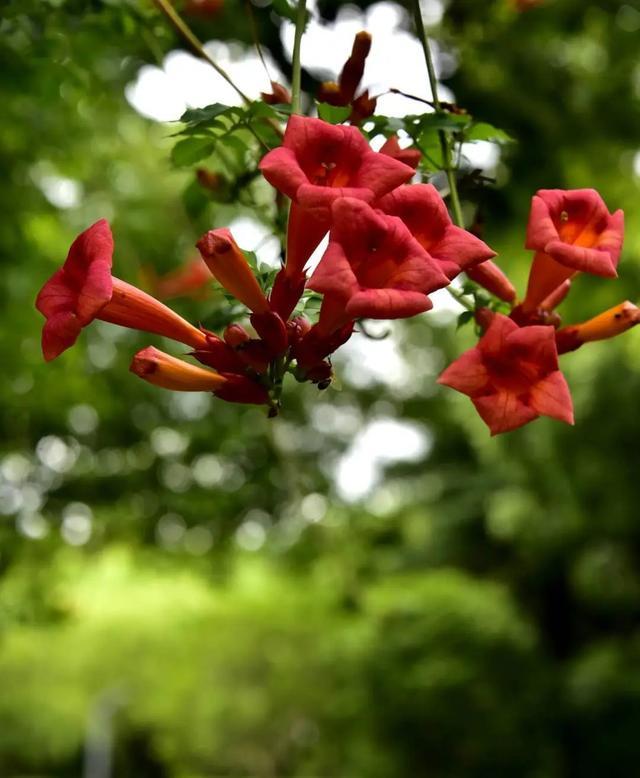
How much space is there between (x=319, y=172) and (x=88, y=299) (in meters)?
0.28

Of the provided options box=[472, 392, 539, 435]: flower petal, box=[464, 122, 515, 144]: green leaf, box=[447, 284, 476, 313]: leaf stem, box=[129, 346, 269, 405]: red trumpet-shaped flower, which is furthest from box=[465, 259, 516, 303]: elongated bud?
box=[129, 346, 269, 405]: red trumpet-shaped flower

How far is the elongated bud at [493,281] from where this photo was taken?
1314mm

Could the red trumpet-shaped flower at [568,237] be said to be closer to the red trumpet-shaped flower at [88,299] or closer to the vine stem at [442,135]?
the vine stem at [442,135]

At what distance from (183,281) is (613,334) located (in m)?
3.49

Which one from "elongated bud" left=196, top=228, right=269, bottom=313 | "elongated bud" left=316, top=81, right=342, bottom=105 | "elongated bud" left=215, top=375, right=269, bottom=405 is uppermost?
"elongated bud" left=316, top=81, right=342, bottom=105

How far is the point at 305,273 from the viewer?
1.12 m

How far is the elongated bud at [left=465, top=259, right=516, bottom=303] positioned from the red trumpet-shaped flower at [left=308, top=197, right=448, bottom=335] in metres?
0.36

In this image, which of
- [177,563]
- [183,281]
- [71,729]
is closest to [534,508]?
[177,563]

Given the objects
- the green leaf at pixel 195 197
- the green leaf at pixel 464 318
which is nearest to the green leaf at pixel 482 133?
the green leaf at pixel 464 318

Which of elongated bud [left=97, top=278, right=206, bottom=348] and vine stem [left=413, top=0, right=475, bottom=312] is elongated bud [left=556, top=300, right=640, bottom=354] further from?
elongated bud [left=97, top=278, right=206, bottom=348]

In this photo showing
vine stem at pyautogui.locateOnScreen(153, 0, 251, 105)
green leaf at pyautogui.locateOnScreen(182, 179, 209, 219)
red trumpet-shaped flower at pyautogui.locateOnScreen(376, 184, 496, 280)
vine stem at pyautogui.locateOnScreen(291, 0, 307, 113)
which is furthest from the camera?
green leaf at pyautogui.locateOnScreen(182, 179, 209, 219)

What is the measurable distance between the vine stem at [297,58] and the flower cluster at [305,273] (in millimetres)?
137

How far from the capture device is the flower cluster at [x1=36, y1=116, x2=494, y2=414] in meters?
0.93

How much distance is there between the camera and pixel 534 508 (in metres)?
10.7
